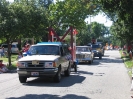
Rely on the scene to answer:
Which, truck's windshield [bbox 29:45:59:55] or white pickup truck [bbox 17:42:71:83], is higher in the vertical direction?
truck's windshield [bbox 29:45:59:55]

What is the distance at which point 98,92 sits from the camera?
11.5 metres

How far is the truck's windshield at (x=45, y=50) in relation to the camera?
49.5 ft

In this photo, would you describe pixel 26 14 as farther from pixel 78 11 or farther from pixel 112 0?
pixel 78 11

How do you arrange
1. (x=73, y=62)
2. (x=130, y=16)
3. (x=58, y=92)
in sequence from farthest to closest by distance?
(x=73, y=62), (x=130, y=16), (x=58, y=92)

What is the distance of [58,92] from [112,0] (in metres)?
5.46

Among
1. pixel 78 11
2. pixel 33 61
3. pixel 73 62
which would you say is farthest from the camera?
pixel 78 11

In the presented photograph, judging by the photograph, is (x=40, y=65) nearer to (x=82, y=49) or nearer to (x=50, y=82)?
(x=50, y=82)

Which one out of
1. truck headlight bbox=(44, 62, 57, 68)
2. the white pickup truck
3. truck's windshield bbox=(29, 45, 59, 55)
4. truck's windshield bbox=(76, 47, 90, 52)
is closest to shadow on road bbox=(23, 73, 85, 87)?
the white pickup truck

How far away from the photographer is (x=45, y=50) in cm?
1519

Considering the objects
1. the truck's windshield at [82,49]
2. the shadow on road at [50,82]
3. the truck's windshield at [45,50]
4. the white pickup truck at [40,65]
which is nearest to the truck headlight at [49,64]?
the white pickup truck at [40,65]

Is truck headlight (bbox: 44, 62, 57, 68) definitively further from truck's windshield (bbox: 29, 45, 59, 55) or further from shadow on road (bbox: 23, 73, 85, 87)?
truck's windshield (bbox: 29, 45, 59, 55)

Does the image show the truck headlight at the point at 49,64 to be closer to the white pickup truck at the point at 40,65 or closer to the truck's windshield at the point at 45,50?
the white pickup truck at the point at 40,65

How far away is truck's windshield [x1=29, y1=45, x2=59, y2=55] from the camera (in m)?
A: 15.1

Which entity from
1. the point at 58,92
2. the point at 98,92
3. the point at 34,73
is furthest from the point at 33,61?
the point at 98,92
